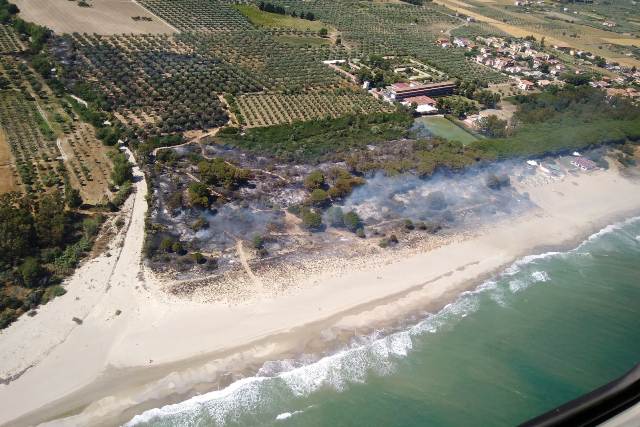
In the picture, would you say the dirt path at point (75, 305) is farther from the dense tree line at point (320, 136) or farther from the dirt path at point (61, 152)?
the dense tree line at point (320, 136)

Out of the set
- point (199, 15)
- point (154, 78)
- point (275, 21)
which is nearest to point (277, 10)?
point (275, 21)

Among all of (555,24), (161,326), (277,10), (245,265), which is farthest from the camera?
(555,24)

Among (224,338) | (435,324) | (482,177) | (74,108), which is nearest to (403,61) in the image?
(482,177)

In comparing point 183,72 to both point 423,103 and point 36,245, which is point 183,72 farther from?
point 36,245

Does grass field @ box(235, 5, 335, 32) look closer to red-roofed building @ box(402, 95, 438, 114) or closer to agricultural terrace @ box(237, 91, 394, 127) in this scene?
agricultural terrace @ box(237, 91, 394, 127)

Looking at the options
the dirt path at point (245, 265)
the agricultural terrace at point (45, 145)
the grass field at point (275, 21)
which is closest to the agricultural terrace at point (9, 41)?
the agricultural terrace at point (45, 145)

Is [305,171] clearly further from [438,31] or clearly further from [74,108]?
[438,31]
